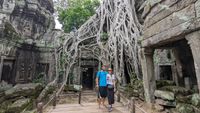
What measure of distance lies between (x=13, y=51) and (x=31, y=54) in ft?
4.27

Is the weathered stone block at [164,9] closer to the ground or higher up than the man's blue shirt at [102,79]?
higher up

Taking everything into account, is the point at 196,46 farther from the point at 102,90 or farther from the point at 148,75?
the point at 102,90

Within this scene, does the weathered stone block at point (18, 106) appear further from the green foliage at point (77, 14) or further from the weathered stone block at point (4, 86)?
the green foliage at point (77, 14)

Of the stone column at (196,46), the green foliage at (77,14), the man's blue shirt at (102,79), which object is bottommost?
the man's blue shirt at (102,79)

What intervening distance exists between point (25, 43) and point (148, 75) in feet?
28.1

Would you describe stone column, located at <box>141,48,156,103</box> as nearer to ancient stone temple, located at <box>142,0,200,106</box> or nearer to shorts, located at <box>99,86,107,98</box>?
ancient stone temple, located at <box>142,0,200,106</box>

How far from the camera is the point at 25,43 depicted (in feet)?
30.2

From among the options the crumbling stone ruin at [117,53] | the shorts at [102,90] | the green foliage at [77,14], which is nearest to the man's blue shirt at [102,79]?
the shorts at [102,90]

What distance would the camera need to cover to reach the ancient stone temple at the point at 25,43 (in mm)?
8383

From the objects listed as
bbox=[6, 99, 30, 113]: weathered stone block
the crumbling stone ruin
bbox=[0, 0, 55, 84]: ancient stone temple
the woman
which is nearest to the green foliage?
the crumbling stone ruin

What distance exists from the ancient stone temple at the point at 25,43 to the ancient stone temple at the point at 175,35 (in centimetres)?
699

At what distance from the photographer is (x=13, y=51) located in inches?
336

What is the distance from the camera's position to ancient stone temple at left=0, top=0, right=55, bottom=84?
838 centimetres

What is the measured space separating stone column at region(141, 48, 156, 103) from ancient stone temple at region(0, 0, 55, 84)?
22.5 feet
